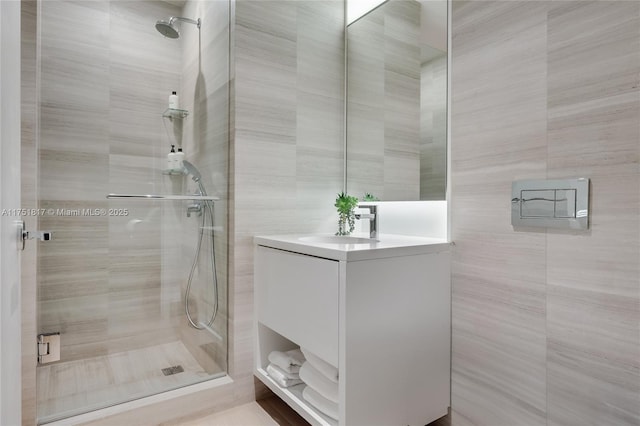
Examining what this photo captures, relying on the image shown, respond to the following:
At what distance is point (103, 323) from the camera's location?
1572 mm

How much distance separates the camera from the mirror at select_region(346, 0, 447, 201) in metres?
1.60

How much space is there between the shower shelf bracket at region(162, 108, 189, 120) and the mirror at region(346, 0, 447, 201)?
2.92ft

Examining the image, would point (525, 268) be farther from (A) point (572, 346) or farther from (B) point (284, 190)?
(B) point (284, 190)

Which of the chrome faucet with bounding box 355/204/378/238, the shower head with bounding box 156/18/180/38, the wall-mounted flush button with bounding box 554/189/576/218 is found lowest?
the chrome faucet with bounding box 355/204/378/238

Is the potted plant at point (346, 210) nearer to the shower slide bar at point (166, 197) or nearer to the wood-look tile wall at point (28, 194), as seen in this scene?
the shower slide bar at point (166, 197)

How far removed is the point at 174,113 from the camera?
67.8 inches

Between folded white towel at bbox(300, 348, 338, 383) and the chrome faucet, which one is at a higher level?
the chrome faucet

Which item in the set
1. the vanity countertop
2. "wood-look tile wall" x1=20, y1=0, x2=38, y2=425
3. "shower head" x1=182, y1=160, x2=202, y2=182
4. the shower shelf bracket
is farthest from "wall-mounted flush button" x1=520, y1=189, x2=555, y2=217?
"wood-look tile wall" x1=20, y1=0, x2=38, y2=425

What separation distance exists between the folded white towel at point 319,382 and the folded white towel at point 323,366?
30mm

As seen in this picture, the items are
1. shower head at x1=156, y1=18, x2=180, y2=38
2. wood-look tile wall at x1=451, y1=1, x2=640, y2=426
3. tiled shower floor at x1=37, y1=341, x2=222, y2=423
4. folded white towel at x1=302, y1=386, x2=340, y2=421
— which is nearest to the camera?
wood-look tile wall at x1=451, y1=1, x2=640, y2=426

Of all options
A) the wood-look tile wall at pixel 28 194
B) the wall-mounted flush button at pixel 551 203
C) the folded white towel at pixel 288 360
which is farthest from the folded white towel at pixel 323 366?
the wood-look tile wall at pixel 28 194

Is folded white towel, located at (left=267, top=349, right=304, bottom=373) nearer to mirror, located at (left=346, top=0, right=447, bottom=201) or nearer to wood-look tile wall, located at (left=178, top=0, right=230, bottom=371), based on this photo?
wood-look tile wall, located at (left=178, top=0, right=230, bottom=371)

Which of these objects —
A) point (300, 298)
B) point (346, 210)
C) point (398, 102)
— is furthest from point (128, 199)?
point (398, 102)

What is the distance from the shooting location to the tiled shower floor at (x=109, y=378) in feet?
4.70
